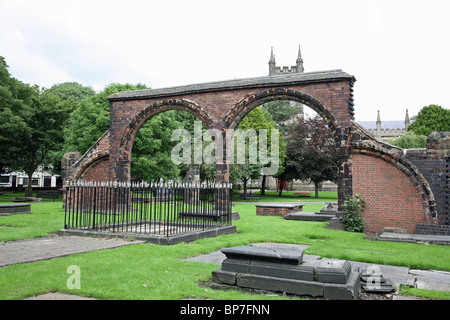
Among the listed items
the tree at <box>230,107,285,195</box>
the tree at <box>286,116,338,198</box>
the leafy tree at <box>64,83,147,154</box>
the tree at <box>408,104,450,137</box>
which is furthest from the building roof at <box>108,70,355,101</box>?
the tree at <box>408,104,450,137</box>

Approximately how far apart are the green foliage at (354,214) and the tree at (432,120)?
37.4m

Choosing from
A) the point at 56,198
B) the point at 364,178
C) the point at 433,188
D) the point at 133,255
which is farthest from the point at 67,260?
the point at 56,198

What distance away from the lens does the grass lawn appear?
4758 mm

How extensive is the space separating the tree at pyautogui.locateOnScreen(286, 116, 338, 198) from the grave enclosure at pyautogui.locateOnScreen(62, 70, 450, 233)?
1984 cm

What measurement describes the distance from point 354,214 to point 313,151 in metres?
21.7

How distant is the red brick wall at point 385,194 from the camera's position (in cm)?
1220

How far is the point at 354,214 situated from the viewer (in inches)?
494

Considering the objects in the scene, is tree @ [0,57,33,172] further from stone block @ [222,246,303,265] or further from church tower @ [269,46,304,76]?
church tower @ [269,46,304,76]

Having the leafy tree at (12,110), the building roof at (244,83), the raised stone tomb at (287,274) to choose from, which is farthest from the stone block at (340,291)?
the leafy tree at (12,110)

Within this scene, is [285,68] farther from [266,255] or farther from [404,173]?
[266,255]

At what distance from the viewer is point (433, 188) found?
11805 mm
